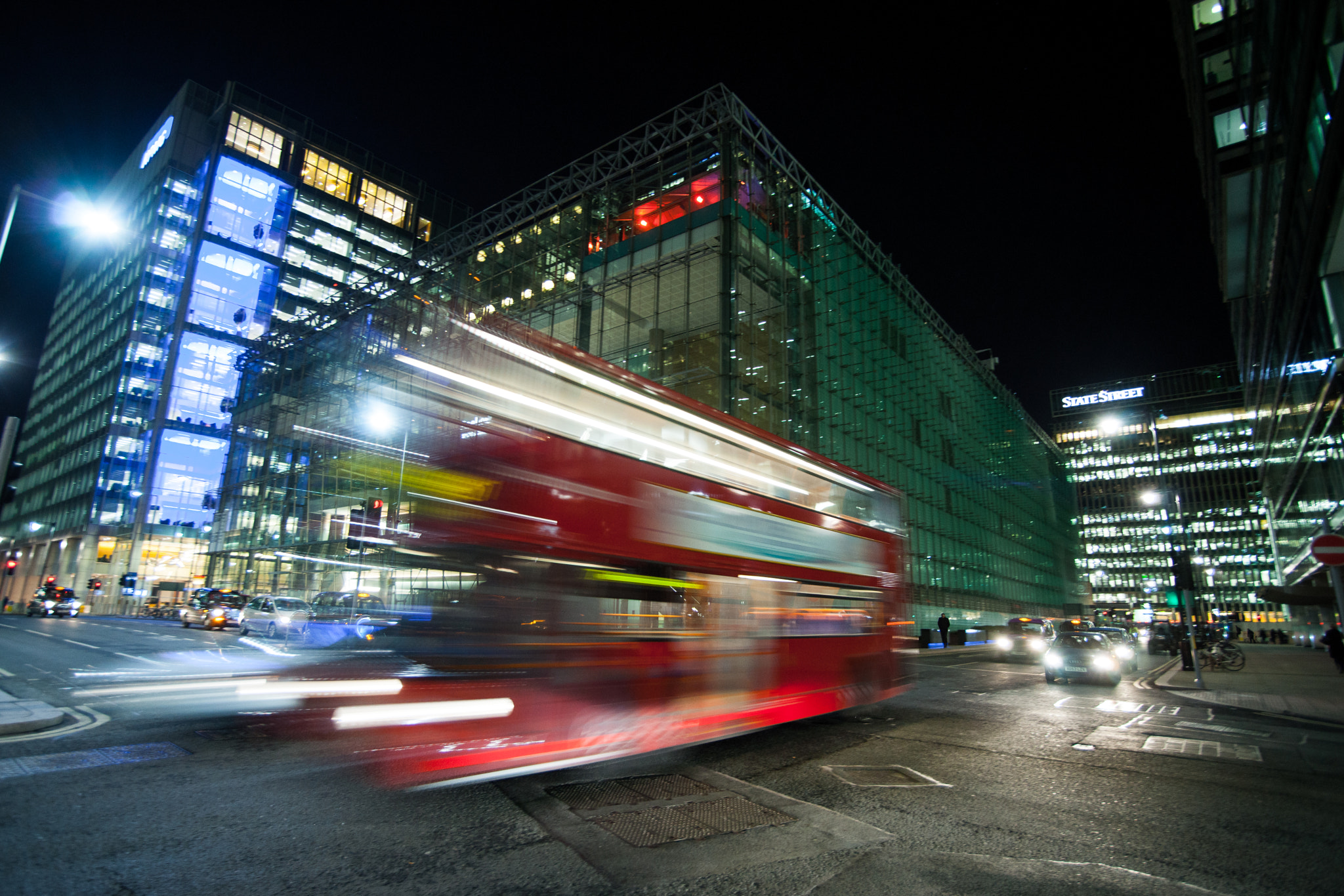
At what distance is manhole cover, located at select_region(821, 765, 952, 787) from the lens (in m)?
6.57

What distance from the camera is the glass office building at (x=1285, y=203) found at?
15547 mm

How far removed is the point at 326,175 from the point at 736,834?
83.4 m

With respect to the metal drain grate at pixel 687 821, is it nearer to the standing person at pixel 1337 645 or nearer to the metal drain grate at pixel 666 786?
the metal drain grate at pixel 666 786

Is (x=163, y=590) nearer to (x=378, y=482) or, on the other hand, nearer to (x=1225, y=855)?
(x=378, y=482)

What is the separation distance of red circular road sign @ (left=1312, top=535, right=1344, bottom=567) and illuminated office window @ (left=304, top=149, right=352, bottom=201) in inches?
Answer: 3191

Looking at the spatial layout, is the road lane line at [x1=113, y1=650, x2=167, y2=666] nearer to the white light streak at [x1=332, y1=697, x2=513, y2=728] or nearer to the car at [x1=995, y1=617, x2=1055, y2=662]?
the white light streak at [x1=332, y1=697, x2=513, y2=728]

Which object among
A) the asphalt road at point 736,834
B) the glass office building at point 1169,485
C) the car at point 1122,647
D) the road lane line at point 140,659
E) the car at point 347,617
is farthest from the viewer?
the glass office building at point 1169,485

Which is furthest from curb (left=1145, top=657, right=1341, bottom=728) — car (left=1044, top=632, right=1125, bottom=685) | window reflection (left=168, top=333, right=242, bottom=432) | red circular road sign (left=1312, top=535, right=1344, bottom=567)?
window reflection (left=168, top=333, right=242, bottom=432)

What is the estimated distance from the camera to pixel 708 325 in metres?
28.3

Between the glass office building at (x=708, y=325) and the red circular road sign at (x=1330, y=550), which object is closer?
the red circular road sign at (x=1330, y=550)

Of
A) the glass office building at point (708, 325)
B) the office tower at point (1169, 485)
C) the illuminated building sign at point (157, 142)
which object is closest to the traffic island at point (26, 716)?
the glass office building at point (708, 325)

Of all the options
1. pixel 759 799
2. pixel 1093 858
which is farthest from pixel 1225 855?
pixel 759 799

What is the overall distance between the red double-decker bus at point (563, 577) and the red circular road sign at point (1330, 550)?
34.2 ft

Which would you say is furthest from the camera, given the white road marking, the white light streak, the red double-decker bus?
the white road marking
